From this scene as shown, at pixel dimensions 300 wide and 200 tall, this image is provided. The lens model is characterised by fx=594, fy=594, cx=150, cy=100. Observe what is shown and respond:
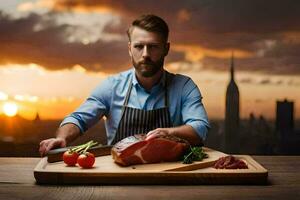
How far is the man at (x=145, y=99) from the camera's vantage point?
2986 millimetres

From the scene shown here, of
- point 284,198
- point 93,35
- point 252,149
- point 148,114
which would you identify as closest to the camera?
point 284,198

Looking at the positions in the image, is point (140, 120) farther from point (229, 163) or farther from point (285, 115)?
point (285, 115)

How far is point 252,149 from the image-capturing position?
16.3ft

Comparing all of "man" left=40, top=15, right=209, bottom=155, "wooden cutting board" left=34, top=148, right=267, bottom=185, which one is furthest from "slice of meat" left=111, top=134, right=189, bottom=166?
"man" left=40, top=15, right=209, bottom=155

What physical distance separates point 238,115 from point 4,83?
1.89m

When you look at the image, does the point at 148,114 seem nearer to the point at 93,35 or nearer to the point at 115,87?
the point at 115,87

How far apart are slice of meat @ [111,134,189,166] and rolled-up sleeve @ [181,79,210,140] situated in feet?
1.51

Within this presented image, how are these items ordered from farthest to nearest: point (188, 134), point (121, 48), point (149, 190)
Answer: point (121, 48), point (188, 134), point (149, 190)

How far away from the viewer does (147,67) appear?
302 centimetres

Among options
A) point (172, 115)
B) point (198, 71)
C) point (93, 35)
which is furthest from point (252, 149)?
point (172, 115)

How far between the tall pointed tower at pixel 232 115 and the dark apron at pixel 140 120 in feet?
5.45

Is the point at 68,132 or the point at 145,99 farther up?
the point at 145,99

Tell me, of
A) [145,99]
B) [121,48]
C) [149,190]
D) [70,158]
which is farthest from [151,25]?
[121,48]

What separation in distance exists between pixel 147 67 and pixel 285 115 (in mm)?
2176
